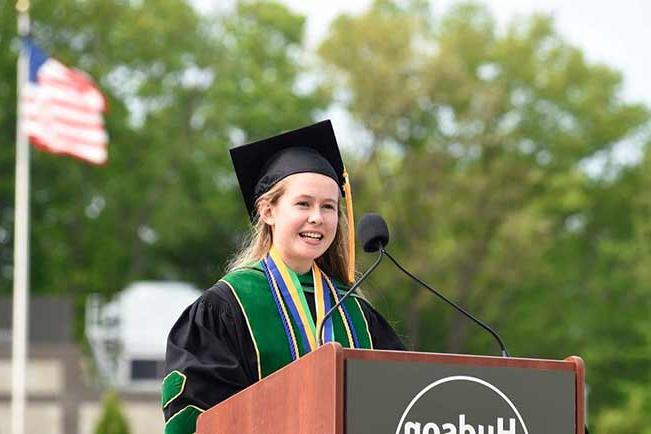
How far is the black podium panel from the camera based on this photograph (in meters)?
3.20

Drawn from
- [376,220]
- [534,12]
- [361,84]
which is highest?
[534,12]

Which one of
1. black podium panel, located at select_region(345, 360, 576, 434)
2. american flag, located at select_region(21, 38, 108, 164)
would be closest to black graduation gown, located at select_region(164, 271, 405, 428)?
black podium panel, located at select_region(345, 360, 576, 434)

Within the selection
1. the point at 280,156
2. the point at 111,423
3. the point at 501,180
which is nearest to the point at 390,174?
the point at 501,180

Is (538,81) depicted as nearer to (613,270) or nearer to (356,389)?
(613,270)

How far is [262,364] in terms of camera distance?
162 inches

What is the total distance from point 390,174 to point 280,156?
3429cm

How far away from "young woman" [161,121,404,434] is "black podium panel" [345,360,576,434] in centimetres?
87

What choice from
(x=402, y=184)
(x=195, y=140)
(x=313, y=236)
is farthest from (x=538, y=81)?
(x=313, y=236)

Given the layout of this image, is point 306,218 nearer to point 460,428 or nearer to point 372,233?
point 372,233

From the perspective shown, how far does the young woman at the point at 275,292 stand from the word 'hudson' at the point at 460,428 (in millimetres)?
884

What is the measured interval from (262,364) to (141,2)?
38.4 m

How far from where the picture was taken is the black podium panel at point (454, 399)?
320 centimetres

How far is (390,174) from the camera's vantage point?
38781 mm

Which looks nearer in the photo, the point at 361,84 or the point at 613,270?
the point at 361,84
